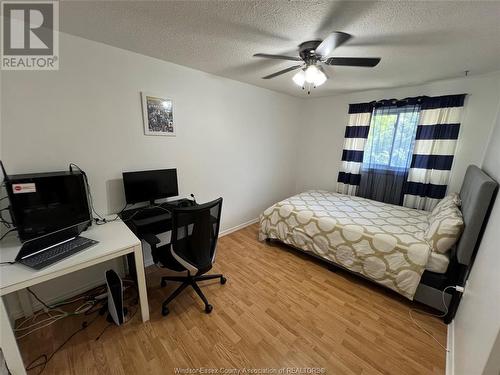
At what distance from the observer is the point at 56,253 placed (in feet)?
4.55

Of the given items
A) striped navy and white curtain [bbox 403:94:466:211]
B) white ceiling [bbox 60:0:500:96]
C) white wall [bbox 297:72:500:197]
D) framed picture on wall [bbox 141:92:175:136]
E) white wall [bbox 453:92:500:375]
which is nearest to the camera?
white wall [bbox 453:92:500:375]

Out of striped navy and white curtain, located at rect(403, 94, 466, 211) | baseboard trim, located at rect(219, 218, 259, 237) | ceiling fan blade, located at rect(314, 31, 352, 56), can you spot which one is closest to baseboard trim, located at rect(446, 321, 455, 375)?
striped navy and white curtain, located at rect(403, 94, 466, 211)

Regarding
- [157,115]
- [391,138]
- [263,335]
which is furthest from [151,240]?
[391,138]

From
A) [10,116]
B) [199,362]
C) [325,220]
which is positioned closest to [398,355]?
[325,220]

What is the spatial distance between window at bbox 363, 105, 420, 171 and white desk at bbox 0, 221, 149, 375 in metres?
3.53

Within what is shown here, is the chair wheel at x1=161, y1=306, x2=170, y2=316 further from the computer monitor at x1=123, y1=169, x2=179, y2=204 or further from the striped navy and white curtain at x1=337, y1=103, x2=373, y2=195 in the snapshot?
the striped navy and white curtain at x1=337, y1=103, x2=373, y2=195

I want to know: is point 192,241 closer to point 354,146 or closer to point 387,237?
point 387,237

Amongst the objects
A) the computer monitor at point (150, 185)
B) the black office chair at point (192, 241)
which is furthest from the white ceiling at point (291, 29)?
the black office chair at point (192, 241)

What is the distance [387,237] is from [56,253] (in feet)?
9.26

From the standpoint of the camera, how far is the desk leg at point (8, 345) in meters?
1.09

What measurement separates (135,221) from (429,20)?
9.21ft

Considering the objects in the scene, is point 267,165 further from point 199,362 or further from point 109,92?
point 199,362

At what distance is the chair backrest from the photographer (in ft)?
5.18

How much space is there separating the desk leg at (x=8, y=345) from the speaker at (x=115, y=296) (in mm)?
501
